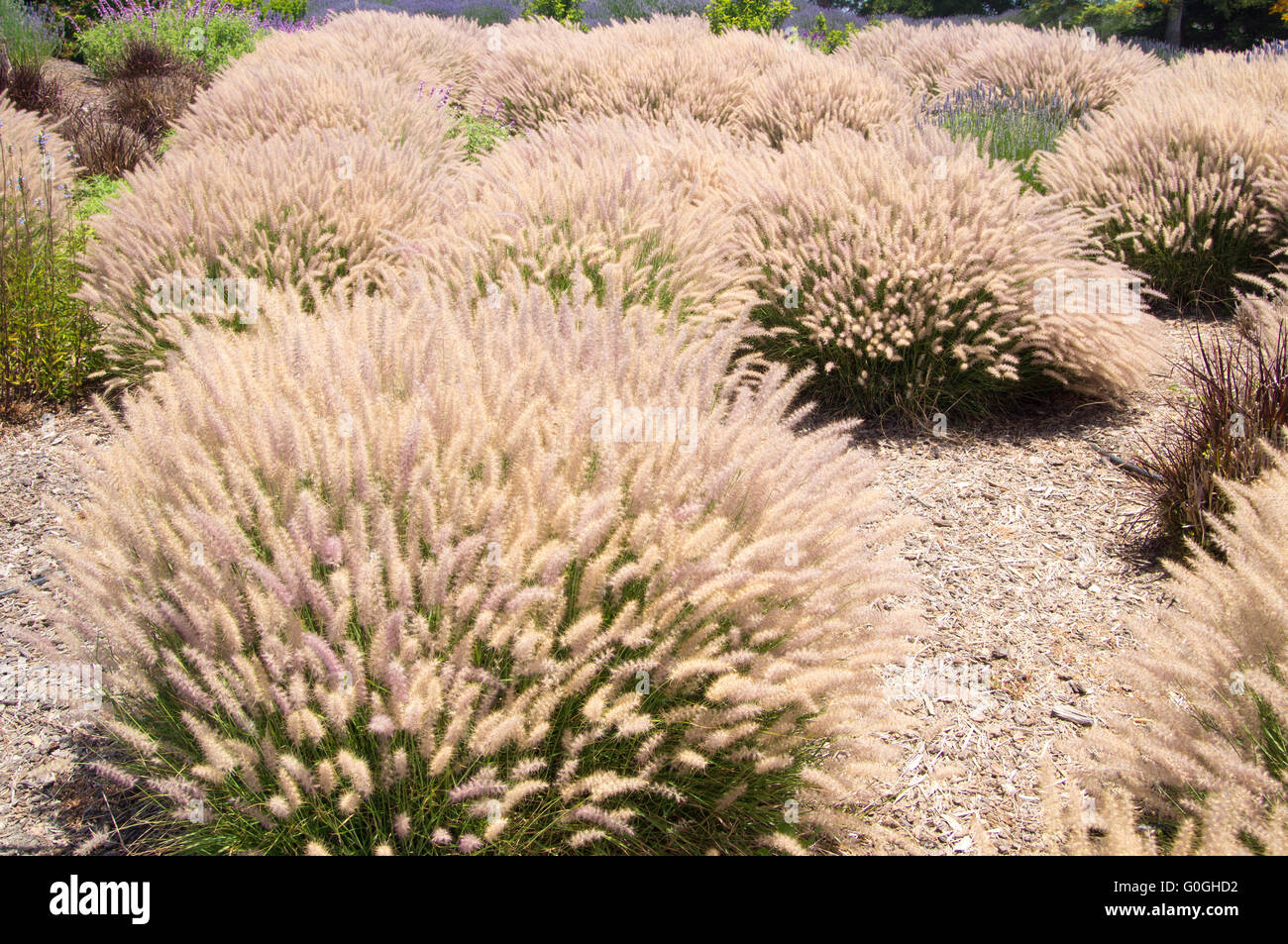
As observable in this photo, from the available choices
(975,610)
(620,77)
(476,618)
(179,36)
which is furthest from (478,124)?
(476,618)

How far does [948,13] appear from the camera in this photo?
2919cm

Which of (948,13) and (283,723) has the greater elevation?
(948,13)

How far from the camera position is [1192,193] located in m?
5.97

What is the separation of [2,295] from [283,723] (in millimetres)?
4095

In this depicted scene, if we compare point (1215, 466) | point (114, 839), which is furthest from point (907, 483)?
point (114, 839)

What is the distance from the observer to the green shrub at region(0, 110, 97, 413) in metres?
4.64

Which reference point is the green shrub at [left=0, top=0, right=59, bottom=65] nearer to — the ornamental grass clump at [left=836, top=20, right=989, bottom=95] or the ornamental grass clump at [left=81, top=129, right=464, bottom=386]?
the ornamental grass clump at [left=81, top=129, right=464, bottom=386]

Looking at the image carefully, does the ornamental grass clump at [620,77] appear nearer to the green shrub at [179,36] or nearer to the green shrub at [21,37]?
the green shrub at [179,36]

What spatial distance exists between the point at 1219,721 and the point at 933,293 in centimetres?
308

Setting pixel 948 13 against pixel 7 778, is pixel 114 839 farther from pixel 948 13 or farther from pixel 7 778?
pixel 948 13

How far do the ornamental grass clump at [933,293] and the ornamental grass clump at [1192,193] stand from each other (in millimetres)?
1353

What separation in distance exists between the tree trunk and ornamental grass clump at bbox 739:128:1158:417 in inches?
761

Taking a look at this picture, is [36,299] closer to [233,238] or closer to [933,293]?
[233,238]

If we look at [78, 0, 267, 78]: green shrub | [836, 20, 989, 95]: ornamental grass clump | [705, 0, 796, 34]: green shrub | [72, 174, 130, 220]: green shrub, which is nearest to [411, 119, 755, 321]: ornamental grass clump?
[72, 174, 130, 220]: green shrub
